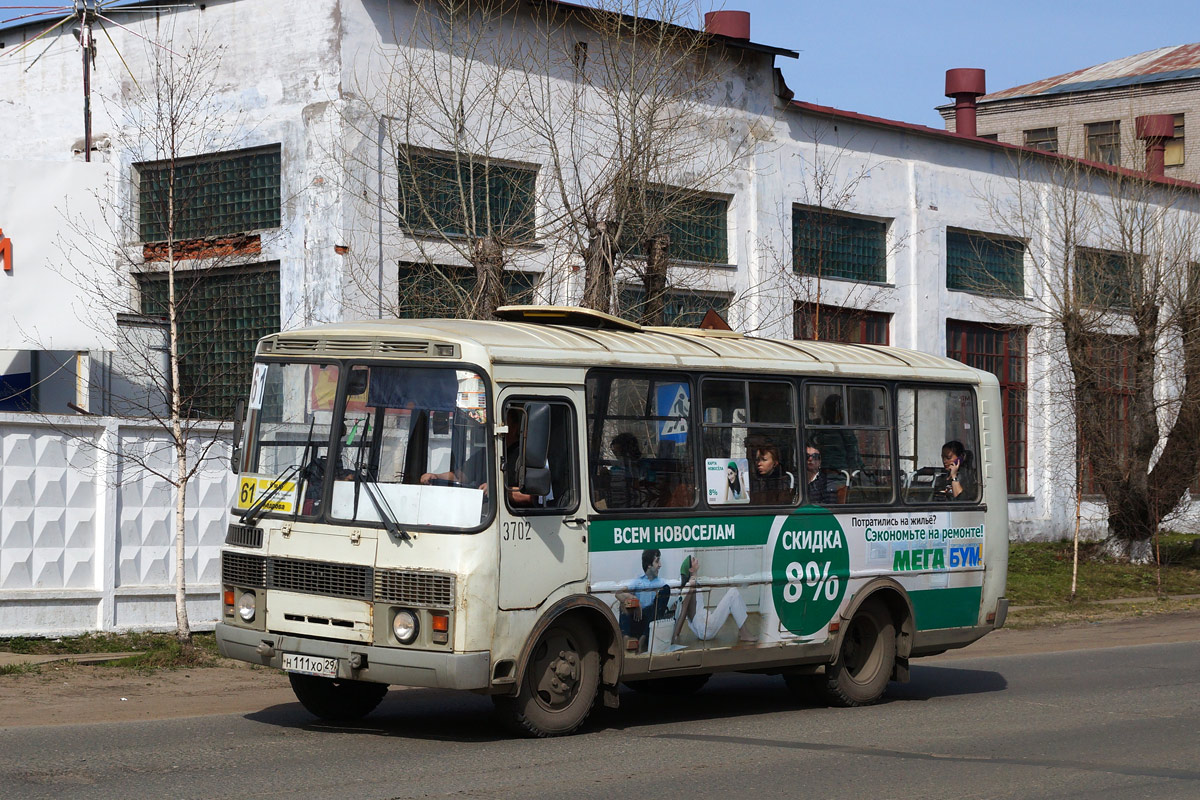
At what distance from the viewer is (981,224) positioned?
2841 cm

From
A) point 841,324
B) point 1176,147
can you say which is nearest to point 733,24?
point 841,324

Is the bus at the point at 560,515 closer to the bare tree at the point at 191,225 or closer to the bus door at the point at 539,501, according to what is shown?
the bus door at the point at 539,501

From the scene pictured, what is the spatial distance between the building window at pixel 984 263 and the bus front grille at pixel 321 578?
818 inches

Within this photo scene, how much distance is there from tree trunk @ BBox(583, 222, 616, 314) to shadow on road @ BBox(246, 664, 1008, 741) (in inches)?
214

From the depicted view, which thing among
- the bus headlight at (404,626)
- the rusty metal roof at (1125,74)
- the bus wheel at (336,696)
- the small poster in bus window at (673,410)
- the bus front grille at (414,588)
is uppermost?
the rusty metal roof at (1125,74)

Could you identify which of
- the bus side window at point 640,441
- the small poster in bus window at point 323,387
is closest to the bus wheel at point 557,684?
the bus side window at point 640,441

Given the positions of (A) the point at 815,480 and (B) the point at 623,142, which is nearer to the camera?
(A) the point at 815,480

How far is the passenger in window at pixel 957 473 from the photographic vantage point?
12.6 m

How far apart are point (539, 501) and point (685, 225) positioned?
542 inches

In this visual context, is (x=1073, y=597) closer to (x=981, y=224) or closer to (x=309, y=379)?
(x=981, y=224)

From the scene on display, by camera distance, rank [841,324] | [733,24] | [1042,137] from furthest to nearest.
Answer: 1. [1042,137]
2. [841,324]
3. [733,24]

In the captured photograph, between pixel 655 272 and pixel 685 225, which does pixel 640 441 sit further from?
pixel 685 225

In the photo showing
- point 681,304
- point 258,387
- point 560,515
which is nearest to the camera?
point 560,515

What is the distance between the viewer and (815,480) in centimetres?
1143
